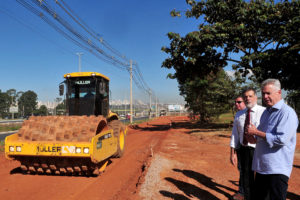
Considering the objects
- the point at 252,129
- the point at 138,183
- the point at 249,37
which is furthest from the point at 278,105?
the point at 249,37

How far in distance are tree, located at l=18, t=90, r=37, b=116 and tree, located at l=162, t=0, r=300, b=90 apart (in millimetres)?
86615

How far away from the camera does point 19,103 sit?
9244 cm

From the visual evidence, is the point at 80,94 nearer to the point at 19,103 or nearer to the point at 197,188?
the point at 197,188

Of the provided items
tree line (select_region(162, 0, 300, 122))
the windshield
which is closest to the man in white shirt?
the windshield

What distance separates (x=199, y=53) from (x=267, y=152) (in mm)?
14525

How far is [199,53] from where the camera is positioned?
16.1 metres

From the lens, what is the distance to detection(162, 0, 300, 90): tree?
13.8 m

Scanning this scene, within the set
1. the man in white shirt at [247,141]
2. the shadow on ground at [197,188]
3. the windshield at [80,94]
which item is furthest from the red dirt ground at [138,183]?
the windshield at [80,94]

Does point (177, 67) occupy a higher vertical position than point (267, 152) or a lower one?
higher

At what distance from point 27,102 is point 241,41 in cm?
9424

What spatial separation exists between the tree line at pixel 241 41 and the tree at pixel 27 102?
3390 inches

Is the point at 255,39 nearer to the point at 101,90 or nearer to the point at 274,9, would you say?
the point at 274,9

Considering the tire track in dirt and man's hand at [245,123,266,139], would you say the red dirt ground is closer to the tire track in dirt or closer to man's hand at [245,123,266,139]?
the tire track in dirt

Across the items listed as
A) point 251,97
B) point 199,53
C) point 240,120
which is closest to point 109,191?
point 240,120
